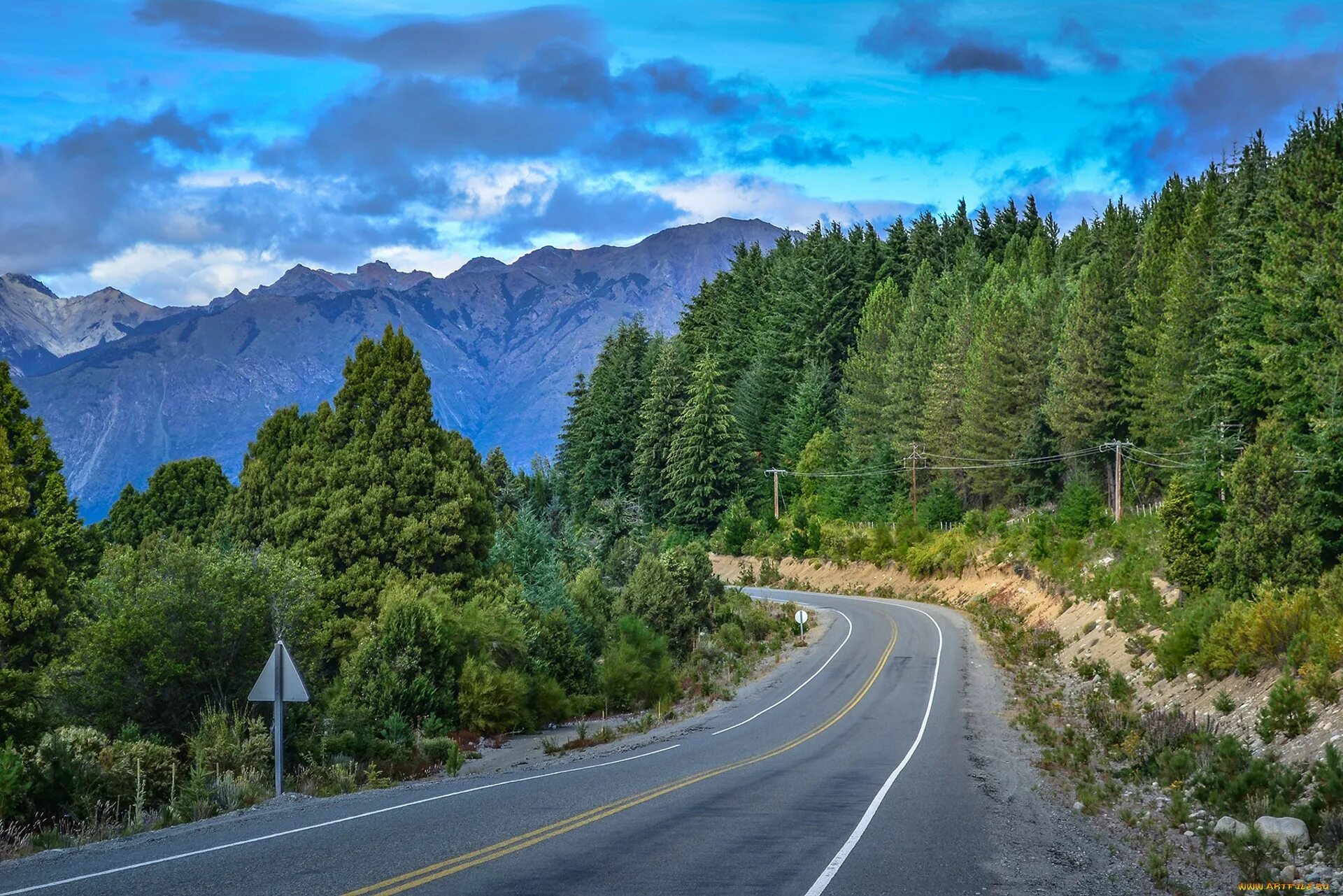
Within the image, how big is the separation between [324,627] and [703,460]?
6088cm

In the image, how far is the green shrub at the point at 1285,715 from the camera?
17812 millimetres

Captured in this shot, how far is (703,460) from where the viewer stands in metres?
89.6

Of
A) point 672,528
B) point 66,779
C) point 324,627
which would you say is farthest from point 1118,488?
point 66,779

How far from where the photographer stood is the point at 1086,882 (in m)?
10.6

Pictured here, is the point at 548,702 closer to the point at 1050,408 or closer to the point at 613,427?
the point at 1050,408

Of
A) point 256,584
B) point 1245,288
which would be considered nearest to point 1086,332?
point 1245,288

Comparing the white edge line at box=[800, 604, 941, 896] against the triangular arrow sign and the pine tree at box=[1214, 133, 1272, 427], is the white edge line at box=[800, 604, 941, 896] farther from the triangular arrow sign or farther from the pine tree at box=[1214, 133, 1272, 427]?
the pine tree at box=[1214, 133, 1272, 427]

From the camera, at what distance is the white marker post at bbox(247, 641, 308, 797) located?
1566cm

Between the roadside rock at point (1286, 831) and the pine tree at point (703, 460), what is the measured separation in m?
76.1

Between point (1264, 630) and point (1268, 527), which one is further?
point (1268, 527)

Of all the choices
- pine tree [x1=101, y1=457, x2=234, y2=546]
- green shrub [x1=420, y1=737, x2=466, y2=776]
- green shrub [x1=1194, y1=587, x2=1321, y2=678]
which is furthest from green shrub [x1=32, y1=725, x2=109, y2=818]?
pine tree [x1=101, y1=457, x2=234, y2=546]

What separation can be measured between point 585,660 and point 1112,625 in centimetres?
1874

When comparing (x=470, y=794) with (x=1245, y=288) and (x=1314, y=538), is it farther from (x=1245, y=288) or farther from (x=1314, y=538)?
(x=1245, y=288)

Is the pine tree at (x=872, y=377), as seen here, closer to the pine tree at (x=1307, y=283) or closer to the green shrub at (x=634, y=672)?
the pine tree at (x=1307, y=283)
